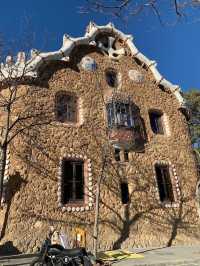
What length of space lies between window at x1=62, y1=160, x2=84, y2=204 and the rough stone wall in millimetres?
389

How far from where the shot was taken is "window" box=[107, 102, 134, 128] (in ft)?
39.5

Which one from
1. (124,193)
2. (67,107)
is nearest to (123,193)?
(124,193)

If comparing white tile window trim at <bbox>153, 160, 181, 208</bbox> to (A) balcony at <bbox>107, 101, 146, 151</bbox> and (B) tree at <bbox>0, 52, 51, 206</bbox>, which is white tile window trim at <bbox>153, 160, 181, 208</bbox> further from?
(B) tree at <bbox>0, 52, 51, 206</bbox>

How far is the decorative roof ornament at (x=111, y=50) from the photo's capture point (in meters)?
14.7

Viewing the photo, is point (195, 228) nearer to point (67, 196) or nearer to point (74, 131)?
point (67, 196)

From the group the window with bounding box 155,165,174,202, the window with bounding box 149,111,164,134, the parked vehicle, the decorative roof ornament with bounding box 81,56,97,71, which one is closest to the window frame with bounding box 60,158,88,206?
the window with bounding box 155,165,174,202

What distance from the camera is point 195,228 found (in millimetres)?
11953

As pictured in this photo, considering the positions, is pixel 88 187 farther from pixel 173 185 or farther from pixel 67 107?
pixel 173 185

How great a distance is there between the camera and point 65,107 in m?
12.2

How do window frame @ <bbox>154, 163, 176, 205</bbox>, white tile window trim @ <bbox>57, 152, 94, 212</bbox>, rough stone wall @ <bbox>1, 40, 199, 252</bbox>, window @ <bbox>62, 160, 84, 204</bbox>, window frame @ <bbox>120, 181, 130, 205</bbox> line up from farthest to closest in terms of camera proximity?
window frame @ <bbox>154, 163, 176, 205</bbox>
window frame @ <bbox>120, 181, 130, 205</bbox>
window @ <bbox>62, 160, 84, 204</bbox>
white tile window trim @ <bbox>57, 152, 94, 212</bbox>
rough stone wall @ <bbox>1, 40, 199, 252</bbox>

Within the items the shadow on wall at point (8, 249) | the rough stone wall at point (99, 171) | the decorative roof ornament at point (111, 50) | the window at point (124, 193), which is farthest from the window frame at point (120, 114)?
the shadow on wall at point (8, 249)

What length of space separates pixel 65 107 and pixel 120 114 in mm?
2497

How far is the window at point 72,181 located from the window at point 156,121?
4740 mm

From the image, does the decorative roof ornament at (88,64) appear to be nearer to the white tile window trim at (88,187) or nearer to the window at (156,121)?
the window at (156,121)
